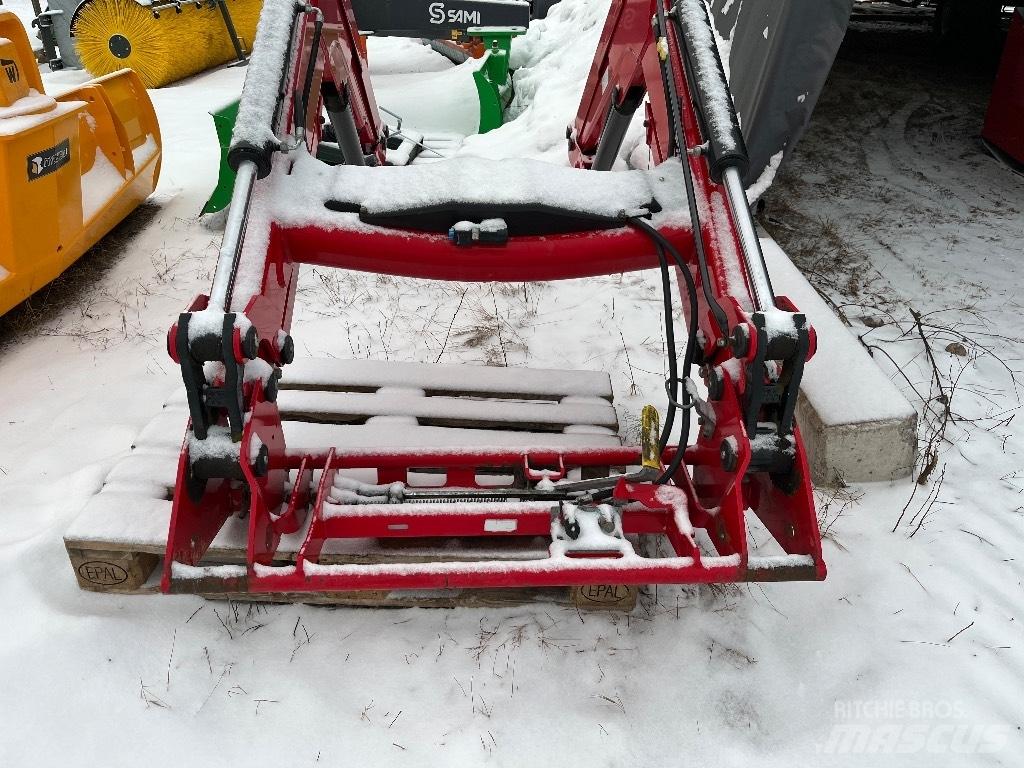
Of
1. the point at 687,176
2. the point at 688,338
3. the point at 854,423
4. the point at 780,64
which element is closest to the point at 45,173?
the point at 687,176

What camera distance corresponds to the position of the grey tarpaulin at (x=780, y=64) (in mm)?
3482

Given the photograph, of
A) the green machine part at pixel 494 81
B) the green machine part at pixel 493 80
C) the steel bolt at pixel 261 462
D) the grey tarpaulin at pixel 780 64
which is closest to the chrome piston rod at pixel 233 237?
the steel bolt at pixel 261 462

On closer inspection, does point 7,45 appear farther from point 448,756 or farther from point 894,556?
point 894,556

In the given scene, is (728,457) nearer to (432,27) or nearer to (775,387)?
(775,387)

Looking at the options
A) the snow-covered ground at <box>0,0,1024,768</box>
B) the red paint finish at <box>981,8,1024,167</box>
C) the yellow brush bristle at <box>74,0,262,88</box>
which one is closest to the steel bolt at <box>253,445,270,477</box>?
the snow-covered ground at <box>0,0,1024,768</box>

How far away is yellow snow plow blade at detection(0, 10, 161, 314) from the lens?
3260mm

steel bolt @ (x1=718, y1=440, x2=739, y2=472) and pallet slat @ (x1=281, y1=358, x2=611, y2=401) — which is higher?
steel bolt @ (x1=718, y1=440, x2=739, y2=472)

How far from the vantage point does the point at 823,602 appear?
2.24 metres

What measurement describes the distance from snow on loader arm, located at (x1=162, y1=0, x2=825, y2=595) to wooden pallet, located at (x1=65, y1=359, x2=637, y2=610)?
0.15 ft

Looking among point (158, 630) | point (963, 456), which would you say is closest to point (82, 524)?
point (158, 630)

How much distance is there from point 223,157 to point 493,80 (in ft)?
11.7

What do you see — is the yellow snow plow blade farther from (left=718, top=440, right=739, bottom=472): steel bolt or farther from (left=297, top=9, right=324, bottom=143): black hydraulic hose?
(left=718, top=440, right=739, bottom=472): steel bolt

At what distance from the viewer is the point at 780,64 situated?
11.8ft

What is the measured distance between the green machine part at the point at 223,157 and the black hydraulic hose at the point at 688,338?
3.36 metres
